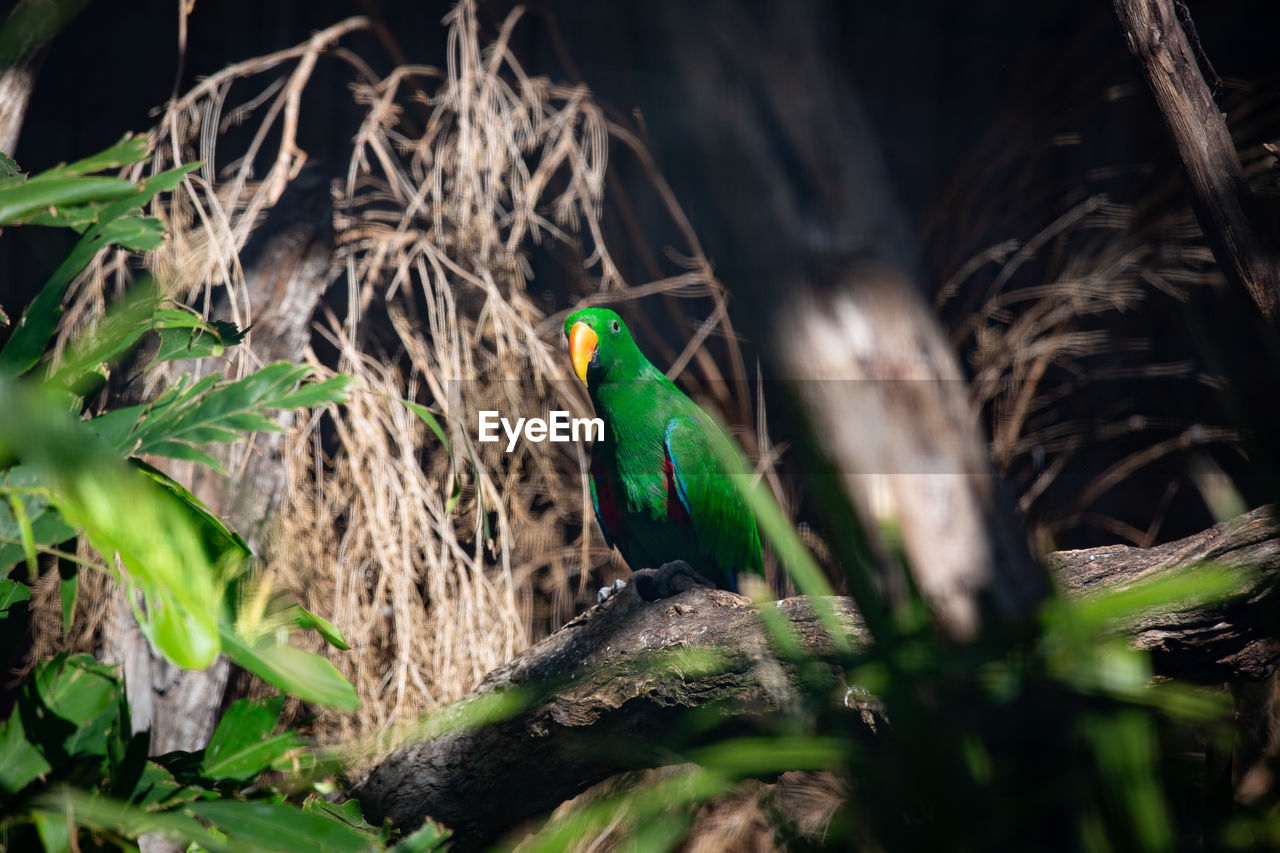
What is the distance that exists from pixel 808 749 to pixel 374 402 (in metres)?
1.30

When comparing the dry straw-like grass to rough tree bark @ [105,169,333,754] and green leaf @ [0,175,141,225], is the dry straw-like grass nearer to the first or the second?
rough tree bark @ [105,169,333,754]

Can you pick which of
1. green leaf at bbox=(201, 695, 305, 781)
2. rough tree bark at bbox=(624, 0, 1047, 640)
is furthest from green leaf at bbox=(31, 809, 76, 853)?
rough tree bark at bbox=(624, 0, 1047, 640)

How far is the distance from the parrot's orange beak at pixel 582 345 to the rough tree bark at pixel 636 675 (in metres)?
0.42

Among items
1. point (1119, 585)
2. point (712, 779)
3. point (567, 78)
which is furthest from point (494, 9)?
point (712, 779)

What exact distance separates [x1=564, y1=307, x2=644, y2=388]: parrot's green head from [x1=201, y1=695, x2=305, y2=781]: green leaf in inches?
31.6

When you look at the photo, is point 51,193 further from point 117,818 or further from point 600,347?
point 600,347

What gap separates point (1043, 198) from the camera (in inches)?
74.2

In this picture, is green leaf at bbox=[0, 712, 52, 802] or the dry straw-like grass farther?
the dry straw-like grass

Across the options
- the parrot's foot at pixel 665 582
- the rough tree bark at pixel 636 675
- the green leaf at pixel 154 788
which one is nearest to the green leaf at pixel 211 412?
the green leaf at pixel 154 788

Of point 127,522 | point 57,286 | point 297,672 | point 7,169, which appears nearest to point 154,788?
point 297,672

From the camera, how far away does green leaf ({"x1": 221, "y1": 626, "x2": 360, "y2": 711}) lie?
489mm

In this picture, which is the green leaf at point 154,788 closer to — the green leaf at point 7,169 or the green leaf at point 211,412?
the green leaf at point 211,412

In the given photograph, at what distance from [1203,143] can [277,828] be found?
109cm

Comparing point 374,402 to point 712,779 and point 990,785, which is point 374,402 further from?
point 990,785
